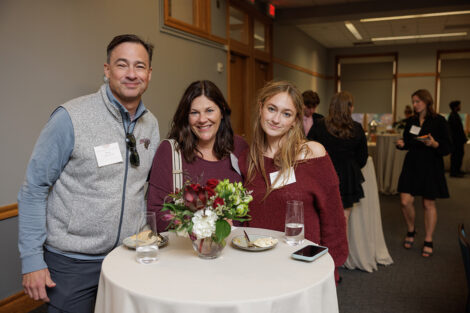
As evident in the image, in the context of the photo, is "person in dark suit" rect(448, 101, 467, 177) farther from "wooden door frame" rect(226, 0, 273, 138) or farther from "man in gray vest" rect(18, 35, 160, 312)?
"man in gray vest" rect(18, 35, 160, 312)

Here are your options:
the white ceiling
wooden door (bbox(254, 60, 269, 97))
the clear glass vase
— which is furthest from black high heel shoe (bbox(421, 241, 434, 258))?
the white ceiling

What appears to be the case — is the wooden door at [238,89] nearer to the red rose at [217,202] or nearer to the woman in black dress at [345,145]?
the woman in black dress at [345,145]

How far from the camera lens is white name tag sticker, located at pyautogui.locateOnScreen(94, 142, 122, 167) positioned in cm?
164

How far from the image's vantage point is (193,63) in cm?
526

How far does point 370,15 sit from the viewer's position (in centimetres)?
757

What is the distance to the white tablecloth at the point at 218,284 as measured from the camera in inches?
46.3

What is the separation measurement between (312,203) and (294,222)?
13.9 inches

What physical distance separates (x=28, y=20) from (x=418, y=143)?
3.84m

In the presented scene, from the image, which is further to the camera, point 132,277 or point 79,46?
point 79,46

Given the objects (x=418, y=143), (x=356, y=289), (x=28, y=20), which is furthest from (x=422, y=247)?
(x=28, y=20)

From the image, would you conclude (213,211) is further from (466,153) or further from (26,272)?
(466,153)

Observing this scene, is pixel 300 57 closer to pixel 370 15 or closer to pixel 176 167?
pixel 370 15

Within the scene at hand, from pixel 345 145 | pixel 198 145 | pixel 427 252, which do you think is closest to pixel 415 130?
pixel 345 145

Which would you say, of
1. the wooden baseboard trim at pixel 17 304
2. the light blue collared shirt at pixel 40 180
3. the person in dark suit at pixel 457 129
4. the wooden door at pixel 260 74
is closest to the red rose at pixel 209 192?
the light blue collared shirt at pixel 40 180
